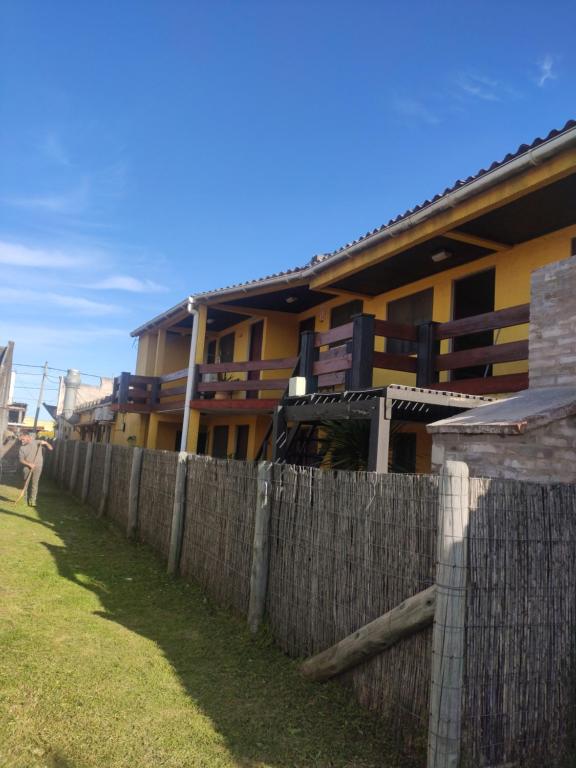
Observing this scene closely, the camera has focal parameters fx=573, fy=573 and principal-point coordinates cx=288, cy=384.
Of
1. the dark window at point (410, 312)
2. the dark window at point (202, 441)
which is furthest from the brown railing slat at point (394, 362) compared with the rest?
the dark window at point (202, 441)

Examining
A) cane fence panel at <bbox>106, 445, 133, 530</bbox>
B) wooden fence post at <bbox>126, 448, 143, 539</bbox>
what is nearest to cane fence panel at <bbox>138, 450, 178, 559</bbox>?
wooden fence post at <bbox>126, 448, 143, 539</bbox>

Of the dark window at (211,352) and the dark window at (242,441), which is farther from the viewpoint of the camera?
the dark window at (211,352)

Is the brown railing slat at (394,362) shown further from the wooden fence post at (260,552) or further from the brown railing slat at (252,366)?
the wooden fence post at (260,552)

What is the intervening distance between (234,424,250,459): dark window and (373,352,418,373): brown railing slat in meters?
7.97

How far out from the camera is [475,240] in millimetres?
8266

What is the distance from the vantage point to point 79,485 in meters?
15.8

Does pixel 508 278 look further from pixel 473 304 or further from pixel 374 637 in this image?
pixel 374 637

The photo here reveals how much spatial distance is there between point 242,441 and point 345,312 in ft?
18.1

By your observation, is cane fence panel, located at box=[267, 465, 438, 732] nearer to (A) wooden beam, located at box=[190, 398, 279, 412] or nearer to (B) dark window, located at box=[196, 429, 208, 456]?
(A) wooden beam, located at box=[190, 398, 279, 412]

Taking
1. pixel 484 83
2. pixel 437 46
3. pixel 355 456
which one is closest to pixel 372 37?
pixel 437 46

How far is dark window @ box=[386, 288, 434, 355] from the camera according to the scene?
10.3 meters

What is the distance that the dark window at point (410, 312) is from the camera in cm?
1033

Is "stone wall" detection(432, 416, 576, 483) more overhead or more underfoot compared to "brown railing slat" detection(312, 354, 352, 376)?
more underfoot

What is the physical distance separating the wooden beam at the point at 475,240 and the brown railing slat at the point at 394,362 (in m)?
1.85
